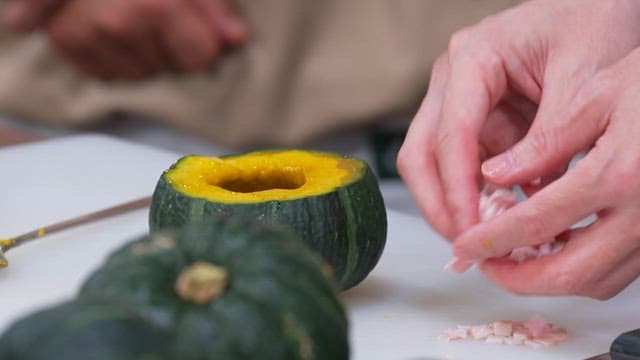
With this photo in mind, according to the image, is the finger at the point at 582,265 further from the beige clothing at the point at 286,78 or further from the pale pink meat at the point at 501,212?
the beige clothing at the point at 286,78

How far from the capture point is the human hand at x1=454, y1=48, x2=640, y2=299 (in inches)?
38.9

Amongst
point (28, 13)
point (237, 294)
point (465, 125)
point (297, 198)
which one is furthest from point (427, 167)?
point (28, 13)

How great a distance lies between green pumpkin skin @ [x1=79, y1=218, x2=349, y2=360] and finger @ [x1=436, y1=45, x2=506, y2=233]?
1.42 feet

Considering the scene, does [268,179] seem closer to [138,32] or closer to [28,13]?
[138,32]

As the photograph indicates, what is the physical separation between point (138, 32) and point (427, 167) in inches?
34.9

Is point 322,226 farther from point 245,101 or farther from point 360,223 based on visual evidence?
point 245,101

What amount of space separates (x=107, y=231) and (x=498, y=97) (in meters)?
0.48

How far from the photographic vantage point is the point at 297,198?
1037 mm

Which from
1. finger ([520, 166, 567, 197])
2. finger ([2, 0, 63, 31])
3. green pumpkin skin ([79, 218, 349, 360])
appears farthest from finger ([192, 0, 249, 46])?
green pumpkin skin ([79, 218, 349, 360])

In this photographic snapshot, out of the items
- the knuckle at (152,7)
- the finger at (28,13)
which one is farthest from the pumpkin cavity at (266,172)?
the finger at (28,13)

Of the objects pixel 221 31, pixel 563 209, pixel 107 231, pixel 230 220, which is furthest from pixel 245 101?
pixel 230 220

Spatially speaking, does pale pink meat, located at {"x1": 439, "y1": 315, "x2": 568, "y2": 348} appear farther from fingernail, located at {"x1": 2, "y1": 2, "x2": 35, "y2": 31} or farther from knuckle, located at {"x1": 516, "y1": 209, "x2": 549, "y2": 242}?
fingernail, located at {"x1": 2, "y1": 2, "x2": 35, "y2": 31}

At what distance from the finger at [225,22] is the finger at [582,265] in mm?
902

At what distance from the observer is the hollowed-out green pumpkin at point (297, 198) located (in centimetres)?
103
